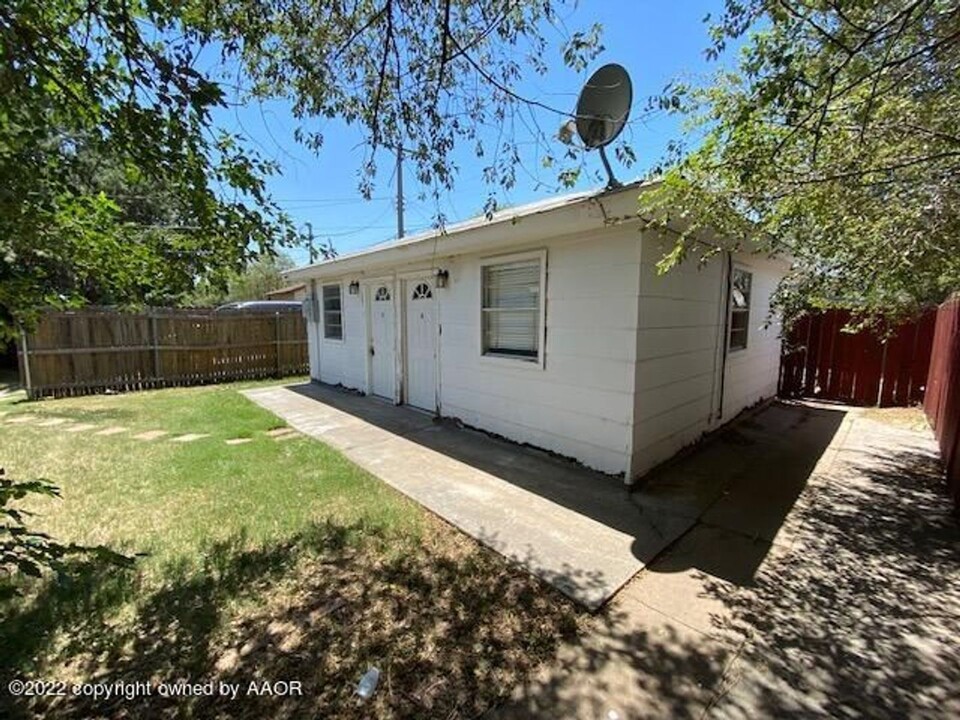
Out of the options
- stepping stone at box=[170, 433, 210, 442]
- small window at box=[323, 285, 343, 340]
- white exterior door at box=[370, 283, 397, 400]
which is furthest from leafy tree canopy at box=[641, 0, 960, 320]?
small window at box=[323, 285, 343, 340]

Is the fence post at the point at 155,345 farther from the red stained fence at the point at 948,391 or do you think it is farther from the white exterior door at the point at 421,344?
the red stained fence at the point at 948,391

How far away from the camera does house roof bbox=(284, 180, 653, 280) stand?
3.73 metres

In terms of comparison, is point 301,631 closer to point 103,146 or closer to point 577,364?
point 103,146

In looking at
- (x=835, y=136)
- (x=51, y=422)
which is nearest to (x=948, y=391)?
(x=835, y=136)

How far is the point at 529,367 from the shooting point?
5.21m

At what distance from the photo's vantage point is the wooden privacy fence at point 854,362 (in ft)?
24.9

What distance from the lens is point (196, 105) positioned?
6.58ft

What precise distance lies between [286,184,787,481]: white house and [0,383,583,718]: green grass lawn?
2.06 m

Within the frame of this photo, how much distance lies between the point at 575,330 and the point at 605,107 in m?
2.07

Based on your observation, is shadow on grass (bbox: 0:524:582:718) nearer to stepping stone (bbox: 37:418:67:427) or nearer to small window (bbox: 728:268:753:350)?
small window (bbox: 728:268:753:350)

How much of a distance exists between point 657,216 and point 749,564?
2723mm

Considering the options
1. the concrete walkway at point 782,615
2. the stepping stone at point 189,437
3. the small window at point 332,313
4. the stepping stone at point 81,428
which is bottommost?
the concrete walkway at point 782,615

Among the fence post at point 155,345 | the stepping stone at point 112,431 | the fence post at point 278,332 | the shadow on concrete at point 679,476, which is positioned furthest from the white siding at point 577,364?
the fence post at point 155,345

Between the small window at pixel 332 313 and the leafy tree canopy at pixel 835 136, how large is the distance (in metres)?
7.25
